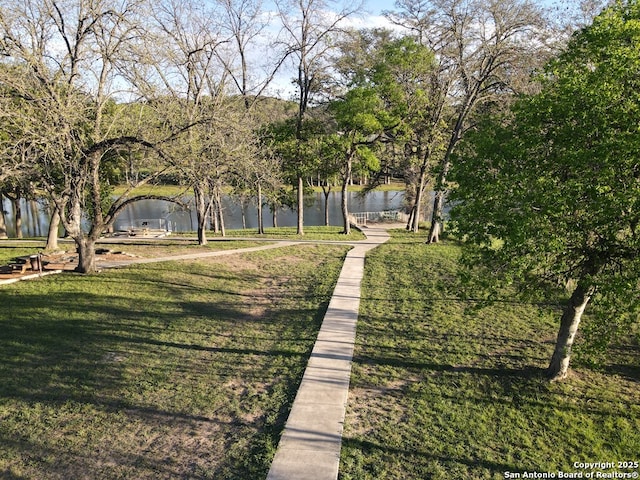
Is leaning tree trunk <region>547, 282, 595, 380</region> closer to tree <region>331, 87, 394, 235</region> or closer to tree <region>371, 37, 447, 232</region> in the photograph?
tree <region>371, 37, 447, 232</region>

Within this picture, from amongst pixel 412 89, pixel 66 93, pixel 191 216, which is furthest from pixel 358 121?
pixel 191 216

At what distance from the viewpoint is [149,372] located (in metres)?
8.60

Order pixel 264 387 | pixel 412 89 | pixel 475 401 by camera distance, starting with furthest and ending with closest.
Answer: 1. pixel 412 89
2. pixel 264 387
3. pixel 475 401

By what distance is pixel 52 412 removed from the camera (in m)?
7.18

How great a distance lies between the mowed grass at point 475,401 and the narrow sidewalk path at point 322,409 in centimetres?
20

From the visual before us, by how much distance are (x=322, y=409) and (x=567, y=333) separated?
452 cm

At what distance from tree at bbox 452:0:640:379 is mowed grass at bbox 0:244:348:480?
14.9 ft

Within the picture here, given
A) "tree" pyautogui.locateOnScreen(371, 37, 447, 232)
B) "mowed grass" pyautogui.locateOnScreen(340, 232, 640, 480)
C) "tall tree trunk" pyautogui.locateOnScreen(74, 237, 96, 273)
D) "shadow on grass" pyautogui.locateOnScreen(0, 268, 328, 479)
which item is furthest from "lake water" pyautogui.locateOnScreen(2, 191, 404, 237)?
"mowed grass" pyautogui.locateOnScreen(340, 232, 640, 480)

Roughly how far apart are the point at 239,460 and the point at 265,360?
316cm

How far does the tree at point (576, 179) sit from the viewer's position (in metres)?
5.96

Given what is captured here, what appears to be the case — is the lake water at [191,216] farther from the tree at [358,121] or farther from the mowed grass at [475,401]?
the mowed grass at [475,401]

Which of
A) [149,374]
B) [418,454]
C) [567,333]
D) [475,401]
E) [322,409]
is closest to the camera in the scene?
[418,454]

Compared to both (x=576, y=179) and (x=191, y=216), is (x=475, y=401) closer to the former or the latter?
(x=576, y=179)

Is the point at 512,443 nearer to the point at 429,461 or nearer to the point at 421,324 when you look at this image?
the point at 429,461
